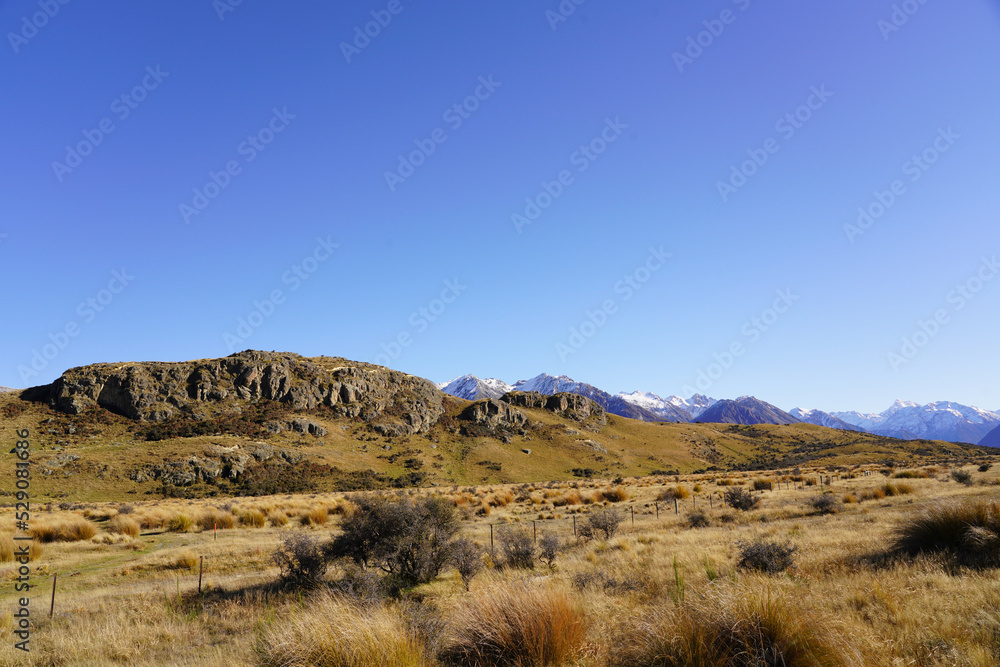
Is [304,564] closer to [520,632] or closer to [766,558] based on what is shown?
[520,632]

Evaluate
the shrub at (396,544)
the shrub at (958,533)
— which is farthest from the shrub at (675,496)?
the shrub at (396,544)

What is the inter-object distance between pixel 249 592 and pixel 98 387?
12308 centimetres

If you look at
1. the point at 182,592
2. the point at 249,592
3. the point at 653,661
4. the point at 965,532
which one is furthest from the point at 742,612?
the point at 182,592

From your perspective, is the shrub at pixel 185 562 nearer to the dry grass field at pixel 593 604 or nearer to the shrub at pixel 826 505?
the dry grass field at pixel 593 604

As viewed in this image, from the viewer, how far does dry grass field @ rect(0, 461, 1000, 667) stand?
525 cm

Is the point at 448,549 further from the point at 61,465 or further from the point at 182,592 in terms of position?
the point at 61,465

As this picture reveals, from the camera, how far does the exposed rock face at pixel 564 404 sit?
158625mm

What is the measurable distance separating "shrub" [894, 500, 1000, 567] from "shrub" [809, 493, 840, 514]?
37.3 ft

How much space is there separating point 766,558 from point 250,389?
124081mm

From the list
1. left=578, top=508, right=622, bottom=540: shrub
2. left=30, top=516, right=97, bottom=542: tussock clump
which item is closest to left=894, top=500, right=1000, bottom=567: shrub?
left=578, top=508, right=622, bottom=540: shrub

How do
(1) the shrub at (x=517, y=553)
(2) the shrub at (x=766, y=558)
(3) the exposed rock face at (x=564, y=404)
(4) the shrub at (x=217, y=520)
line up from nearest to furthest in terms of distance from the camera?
(2) the shrub at (x=766, y=558), (1) the shrub at (x=517, y=553), (4) the shrub at (x=217, y=520), (3) the exposed rock face at (x=564, y=404)

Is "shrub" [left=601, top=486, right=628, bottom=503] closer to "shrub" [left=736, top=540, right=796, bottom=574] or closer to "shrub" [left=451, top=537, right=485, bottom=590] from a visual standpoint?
"shrub" [left=451, top=537, right=485, bottom=590]

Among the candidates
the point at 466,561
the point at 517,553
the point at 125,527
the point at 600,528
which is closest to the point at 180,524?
the point at 125,527

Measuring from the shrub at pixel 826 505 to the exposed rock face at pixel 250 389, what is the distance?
336 ft
